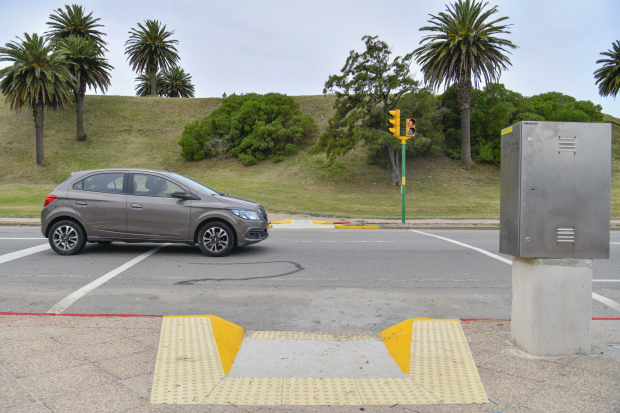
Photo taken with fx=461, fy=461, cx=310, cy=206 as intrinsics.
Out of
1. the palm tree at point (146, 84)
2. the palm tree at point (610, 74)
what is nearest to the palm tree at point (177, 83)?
the palm tree at point (146, 84)

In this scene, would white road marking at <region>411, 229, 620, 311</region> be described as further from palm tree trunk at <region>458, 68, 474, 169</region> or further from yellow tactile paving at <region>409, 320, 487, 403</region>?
palm tree trunk at <region>458, 68, 474, 169</region>

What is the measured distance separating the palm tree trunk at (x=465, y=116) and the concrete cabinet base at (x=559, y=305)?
100 ft

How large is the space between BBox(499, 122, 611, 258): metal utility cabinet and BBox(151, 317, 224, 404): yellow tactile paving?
268cm

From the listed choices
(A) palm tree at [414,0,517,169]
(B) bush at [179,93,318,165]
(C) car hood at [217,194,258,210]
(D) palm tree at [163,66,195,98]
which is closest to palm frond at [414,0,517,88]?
(A) palm tree at [414,0,517,169]

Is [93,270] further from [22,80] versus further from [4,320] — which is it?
[22,80]

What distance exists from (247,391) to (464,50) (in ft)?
103

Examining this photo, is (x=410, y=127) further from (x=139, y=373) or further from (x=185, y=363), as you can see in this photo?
(x=139, y=373)

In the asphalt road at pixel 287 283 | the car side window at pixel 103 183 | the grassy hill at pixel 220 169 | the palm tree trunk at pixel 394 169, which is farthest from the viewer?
the palm tree trunk at pixel 394 169

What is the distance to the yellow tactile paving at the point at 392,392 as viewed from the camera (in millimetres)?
3141

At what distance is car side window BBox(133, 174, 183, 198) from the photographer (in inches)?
361

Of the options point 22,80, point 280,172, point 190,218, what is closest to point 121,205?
point 190,218

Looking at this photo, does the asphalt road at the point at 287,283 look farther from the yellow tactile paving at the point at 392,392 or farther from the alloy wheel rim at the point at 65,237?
the yellow tactile paving at the point at 392,392

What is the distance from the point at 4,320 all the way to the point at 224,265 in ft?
12.8

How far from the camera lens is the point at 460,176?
33.0 metres
